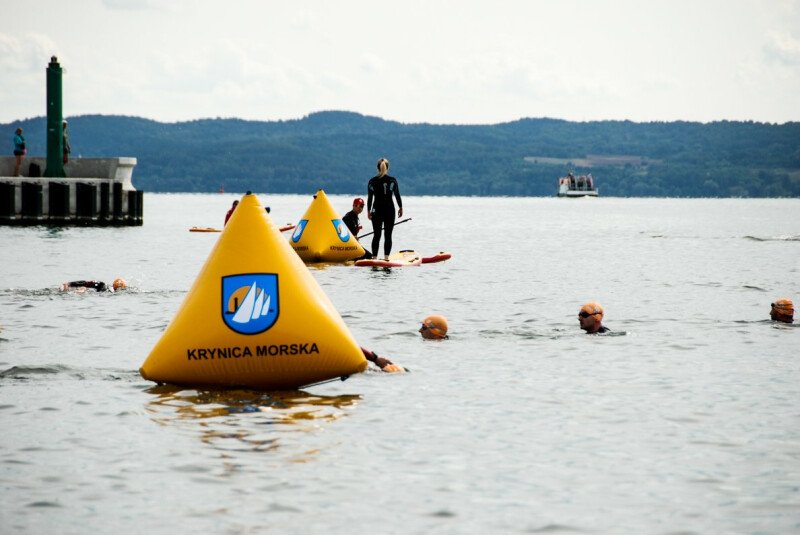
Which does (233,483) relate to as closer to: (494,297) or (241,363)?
(241,363)

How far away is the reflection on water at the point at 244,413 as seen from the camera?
28.7 ft

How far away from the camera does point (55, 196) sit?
156 feet

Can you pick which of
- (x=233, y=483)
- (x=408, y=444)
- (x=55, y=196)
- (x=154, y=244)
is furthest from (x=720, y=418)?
(x=55, y=196)

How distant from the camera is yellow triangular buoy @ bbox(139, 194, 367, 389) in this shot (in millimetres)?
10148

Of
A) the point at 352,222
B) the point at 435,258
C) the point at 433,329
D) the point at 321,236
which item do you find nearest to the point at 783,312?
the point at 433,329

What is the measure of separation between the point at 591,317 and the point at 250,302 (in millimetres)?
6355

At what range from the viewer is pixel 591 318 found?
15.4 metres

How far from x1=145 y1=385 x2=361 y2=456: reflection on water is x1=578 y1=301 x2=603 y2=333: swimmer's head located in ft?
18.0

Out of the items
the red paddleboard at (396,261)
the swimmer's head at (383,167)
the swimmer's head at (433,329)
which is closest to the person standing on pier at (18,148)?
the red paddleboard at (396,261)

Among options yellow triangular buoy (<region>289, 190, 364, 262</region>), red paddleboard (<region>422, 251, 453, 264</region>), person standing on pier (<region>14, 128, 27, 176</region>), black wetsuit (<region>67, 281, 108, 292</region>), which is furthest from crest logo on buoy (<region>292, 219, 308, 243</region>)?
person standing on pier (<region>14, 128, 27, 176</region>)

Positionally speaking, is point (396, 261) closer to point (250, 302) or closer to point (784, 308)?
point (784, 308)

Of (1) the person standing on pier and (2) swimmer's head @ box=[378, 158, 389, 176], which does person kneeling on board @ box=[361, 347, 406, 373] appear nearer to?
(2) swimmer's head @ box=[378, 158, 389, 176]

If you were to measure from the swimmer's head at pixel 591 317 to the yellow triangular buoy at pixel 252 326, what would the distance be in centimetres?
542

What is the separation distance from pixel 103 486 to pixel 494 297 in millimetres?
14513
